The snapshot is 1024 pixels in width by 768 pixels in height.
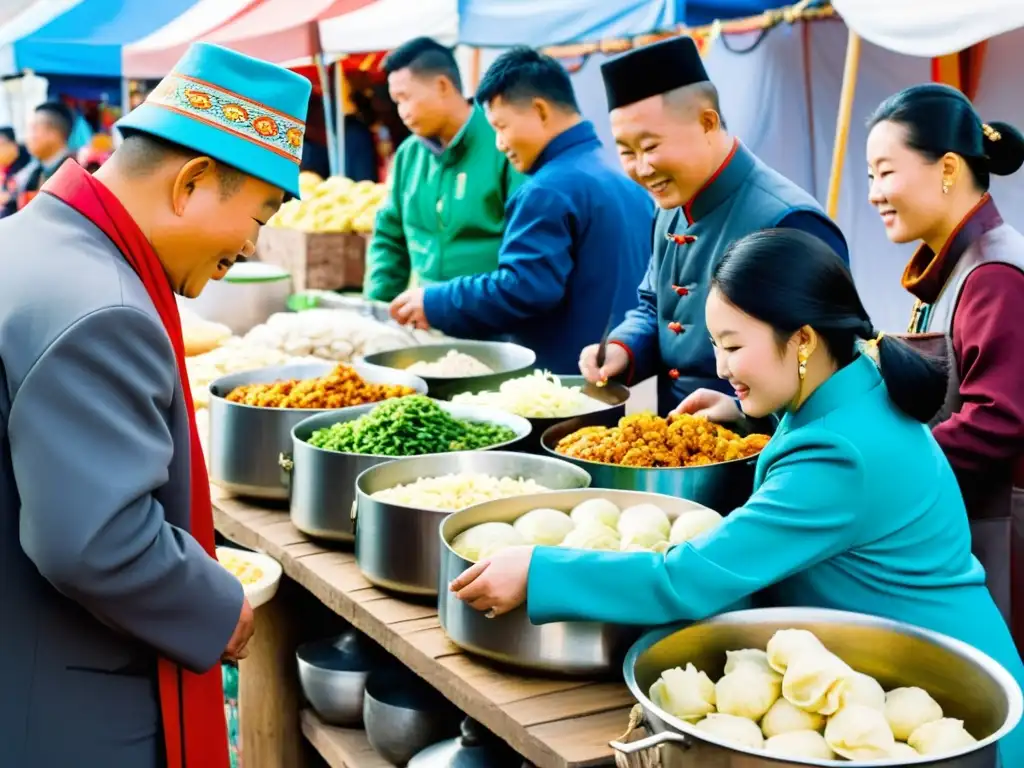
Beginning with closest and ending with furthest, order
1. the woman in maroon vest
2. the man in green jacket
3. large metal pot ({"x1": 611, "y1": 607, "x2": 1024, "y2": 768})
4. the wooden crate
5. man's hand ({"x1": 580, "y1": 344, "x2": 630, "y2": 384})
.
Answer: large metal pot ({"x1": 611, "y1": 607, "x2": 1024, "y2": 768}), the woman in maroon vest, man's hand ({"x1": 580, "y1": 344, "x2": 630, "y2": 384}), the man in green jacket, the wooden crate

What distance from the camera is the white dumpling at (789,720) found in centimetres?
160

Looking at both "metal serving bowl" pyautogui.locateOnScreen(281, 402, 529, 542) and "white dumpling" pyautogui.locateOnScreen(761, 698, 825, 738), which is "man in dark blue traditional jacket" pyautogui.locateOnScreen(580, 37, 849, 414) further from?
"white dumpling" pyautogui.locateOnScreen(761, 698, 825, 738)

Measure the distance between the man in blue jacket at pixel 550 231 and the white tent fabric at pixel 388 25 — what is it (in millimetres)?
3346

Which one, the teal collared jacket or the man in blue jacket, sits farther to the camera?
the man in blue jacket

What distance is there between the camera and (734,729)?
61.9 inches

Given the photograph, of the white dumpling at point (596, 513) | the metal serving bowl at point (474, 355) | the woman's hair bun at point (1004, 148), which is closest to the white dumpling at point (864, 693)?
the white dumpling at point (596, 513)

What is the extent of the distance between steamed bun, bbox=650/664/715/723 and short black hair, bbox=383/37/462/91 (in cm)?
333

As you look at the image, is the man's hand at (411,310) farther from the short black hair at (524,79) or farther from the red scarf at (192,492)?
the red scarf at (192,492)

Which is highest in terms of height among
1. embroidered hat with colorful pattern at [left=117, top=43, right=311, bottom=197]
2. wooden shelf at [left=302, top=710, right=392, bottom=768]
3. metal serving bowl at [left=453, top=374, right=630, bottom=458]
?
embroidered hat with colorful pattern at [left=117, top=43, right=311, bottom=197]

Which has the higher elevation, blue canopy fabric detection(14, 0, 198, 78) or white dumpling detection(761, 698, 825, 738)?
blue canopy fabric detection(14, 0, 198, 78)

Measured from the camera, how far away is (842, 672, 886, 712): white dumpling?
5.23 feet

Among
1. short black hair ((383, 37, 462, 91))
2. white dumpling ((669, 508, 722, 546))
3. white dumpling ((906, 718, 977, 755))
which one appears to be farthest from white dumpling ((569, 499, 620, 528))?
short black hair ((383, 37, 462, 91))

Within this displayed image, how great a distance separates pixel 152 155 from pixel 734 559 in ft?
3.61

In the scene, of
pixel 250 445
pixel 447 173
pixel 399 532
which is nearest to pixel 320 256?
pixel 447 173
